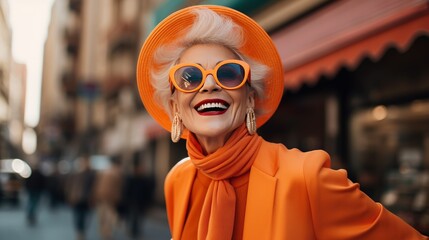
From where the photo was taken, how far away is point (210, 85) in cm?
178

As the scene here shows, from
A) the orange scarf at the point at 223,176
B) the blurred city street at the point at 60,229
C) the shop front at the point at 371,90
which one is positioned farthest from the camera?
the blurred city street at the point at 60,229

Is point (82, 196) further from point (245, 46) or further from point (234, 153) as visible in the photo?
point (234, 153)

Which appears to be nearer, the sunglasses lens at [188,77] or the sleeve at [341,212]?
the sleeve at [341,212]

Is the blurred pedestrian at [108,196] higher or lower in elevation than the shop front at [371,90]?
lower

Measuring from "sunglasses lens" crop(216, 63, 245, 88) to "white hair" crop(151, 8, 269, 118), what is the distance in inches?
5.8

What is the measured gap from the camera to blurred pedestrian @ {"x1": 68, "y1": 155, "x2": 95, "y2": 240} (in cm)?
1058

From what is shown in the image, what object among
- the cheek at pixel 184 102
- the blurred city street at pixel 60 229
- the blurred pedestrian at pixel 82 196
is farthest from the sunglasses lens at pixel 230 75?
the blurred pedestrian at pixel 82 196

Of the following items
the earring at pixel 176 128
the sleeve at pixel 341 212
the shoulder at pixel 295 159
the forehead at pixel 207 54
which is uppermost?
the forehead at pixel 207 54

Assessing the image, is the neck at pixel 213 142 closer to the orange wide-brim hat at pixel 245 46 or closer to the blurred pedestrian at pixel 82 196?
the orange wide-brim hat at pixel 245 46

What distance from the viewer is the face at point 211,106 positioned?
179 centimetres

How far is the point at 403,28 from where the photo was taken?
457 cm

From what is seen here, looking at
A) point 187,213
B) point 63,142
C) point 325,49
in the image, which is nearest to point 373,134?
point 325,49

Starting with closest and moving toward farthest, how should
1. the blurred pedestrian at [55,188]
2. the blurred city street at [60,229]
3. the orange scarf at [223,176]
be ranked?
1. the orange scarf at [223,176]
2. the blurred city street at [60,229]
3. the blurred pedestrian at [55,188]

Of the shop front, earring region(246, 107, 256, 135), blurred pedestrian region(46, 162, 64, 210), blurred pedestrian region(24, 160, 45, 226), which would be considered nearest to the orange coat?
earring region(246, 107, 256, 135)
